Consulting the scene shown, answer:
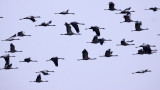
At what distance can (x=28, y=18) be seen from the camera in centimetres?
7175

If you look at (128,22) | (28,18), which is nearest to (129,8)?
(128,22)

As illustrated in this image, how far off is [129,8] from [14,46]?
9202mm

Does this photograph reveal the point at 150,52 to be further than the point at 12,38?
No

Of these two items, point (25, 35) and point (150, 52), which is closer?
point (150, 52)

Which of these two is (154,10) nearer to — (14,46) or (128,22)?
(128,22)

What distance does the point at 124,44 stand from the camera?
73.0m

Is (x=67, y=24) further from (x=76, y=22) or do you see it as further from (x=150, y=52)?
(x=150, y=52)

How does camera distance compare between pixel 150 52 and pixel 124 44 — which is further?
pixel 124 44

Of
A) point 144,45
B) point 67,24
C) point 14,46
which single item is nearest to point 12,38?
point 14,46

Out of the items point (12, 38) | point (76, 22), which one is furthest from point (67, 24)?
point (12, 38)

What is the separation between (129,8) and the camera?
230 feet

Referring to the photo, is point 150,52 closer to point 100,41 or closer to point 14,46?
point 100,41

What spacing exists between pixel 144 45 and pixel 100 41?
383 centimetres

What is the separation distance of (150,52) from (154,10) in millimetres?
4815
